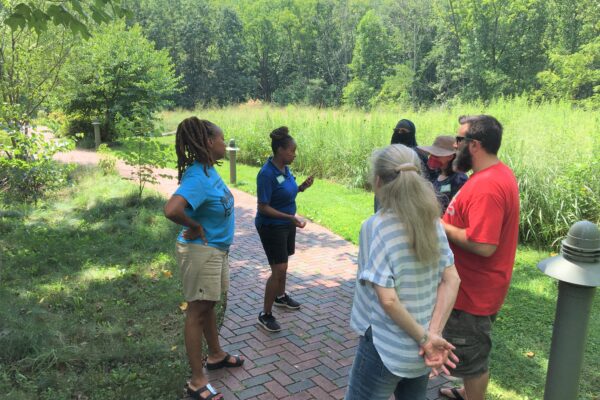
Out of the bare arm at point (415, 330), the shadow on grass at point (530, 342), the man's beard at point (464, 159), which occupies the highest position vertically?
the man's beard at point (464, 159)

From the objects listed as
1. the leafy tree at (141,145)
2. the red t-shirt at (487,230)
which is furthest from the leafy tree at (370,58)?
the red t-shirt at (487,230)

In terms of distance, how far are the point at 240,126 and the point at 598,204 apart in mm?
12070

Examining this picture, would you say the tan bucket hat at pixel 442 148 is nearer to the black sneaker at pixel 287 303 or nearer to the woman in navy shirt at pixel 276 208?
the woman in navy shirt at pixel 276 208

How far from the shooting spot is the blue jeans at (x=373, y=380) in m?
2.09

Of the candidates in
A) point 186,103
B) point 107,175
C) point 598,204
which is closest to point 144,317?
point 598,204

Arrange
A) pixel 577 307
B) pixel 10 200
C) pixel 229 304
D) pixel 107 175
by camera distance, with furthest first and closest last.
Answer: pixel 107 175, pixel 10 200, pixel 229 304, pixel 577 307

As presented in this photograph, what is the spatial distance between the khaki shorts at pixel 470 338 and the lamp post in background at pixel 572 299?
1.22ft

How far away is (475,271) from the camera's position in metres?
2.74

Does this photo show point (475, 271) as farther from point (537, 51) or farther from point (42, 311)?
point (537, 51)

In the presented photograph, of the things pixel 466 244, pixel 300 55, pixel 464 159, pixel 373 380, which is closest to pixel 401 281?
pixel 373 380

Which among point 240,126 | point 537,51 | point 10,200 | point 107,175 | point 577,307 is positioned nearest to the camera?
point 577,307

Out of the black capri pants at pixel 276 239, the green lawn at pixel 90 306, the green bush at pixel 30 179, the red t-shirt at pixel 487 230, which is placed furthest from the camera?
the green bush at pixel 30 179

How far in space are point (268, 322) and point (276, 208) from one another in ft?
3.53

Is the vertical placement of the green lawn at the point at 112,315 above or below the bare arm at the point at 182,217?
below
